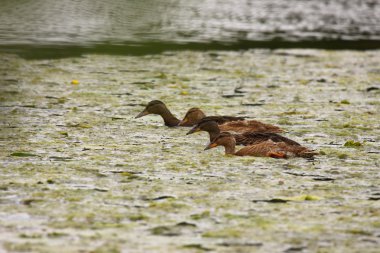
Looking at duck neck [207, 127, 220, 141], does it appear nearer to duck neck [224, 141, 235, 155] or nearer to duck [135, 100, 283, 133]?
duck [135, 100, 283, 133]

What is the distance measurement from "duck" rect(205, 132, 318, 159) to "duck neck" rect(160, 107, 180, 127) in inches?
51.2

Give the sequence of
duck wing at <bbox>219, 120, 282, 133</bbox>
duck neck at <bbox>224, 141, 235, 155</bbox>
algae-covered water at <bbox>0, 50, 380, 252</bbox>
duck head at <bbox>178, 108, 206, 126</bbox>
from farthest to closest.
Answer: duck head at <bbox>178, 108, 206, 126</bbox> < duck wing at <bbox>219, 120, 282, 133</bbox> < duck neck at <bbox>224, 141, 235, 155</bbox> < algae-covered water at <bbox>0, 50, 380, 252</bbox>

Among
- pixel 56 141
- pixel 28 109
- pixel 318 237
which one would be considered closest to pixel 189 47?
pixel 28 109

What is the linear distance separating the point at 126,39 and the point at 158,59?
47 centimetres

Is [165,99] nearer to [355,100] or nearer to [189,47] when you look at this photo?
[355,100]

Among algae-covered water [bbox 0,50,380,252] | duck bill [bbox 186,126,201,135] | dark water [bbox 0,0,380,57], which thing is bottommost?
algae-covered water [bbox 0,50,380,252]

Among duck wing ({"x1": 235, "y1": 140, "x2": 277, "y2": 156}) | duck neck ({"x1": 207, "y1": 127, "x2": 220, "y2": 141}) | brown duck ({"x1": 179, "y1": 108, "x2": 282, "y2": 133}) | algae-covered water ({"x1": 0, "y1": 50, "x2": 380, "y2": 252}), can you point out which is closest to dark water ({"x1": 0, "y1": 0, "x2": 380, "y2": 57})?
algae-covered water ({"x1": 0, "y1": 50, "x2": 380, "y2": 252})

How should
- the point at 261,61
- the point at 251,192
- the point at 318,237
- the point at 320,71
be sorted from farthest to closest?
the point at 261,61 → the point at 320,71 → the point at 251,192 → the point at 318,237

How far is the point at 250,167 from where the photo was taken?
5.96 meters

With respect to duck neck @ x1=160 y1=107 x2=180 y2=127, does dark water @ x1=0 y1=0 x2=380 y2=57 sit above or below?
above

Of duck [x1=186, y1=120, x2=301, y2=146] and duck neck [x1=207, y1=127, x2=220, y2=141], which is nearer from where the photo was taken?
duck [x1=186, y1=120, x2=301, y2=146]

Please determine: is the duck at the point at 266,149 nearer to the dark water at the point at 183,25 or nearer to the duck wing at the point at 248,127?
the duck wing at the point at 248,127

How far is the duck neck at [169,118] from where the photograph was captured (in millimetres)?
7758

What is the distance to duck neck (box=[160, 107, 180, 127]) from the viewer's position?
25.5 feet
